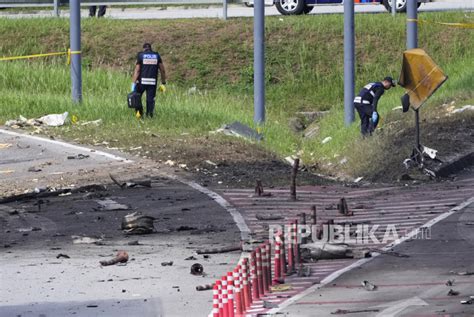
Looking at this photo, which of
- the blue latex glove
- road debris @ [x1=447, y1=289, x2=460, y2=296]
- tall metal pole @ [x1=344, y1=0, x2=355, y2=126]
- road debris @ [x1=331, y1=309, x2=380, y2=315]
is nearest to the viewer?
road debris @ [x1=331, y1=309, x2=380, y2=315]

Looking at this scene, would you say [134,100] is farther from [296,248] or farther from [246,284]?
[246,284]

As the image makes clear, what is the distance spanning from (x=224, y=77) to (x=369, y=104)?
9442mm

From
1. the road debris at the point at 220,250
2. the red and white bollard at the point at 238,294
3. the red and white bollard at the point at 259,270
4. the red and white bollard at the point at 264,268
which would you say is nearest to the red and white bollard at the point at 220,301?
the red and white bollard at the point at 238,294

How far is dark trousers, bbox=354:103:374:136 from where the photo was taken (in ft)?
90.8

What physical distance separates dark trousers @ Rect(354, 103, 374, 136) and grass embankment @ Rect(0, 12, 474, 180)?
0.87ft

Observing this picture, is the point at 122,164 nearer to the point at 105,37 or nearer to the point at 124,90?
the point at 124,90

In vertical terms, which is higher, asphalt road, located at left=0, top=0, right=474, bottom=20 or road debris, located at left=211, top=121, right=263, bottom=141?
asphalt road, located at left=0, top=0, right=474, bottom=20

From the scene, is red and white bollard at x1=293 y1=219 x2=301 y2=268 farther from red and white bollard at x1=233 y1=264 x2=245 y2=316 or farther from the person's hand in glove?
the person's hand in glove

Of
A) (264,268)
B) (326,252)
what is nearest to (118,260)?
(326,252)

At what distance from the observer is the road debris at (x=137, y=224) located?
1828cm

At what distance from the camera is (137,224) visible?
60.1 ft

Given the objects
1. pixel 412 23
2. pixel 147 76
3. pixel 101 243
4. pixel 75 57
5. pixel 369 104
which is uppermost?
pixel 412 23

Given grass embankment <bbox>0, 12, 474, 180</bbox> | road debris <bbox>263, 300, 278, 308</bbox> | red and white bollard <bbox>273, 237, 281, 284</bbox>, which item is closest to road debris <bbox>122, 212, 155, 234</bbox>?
red and white bollard <bbox>273, 237, 281, 284</bbox>

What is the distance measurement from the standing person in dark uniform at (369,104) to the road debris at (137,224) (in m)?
9.88
